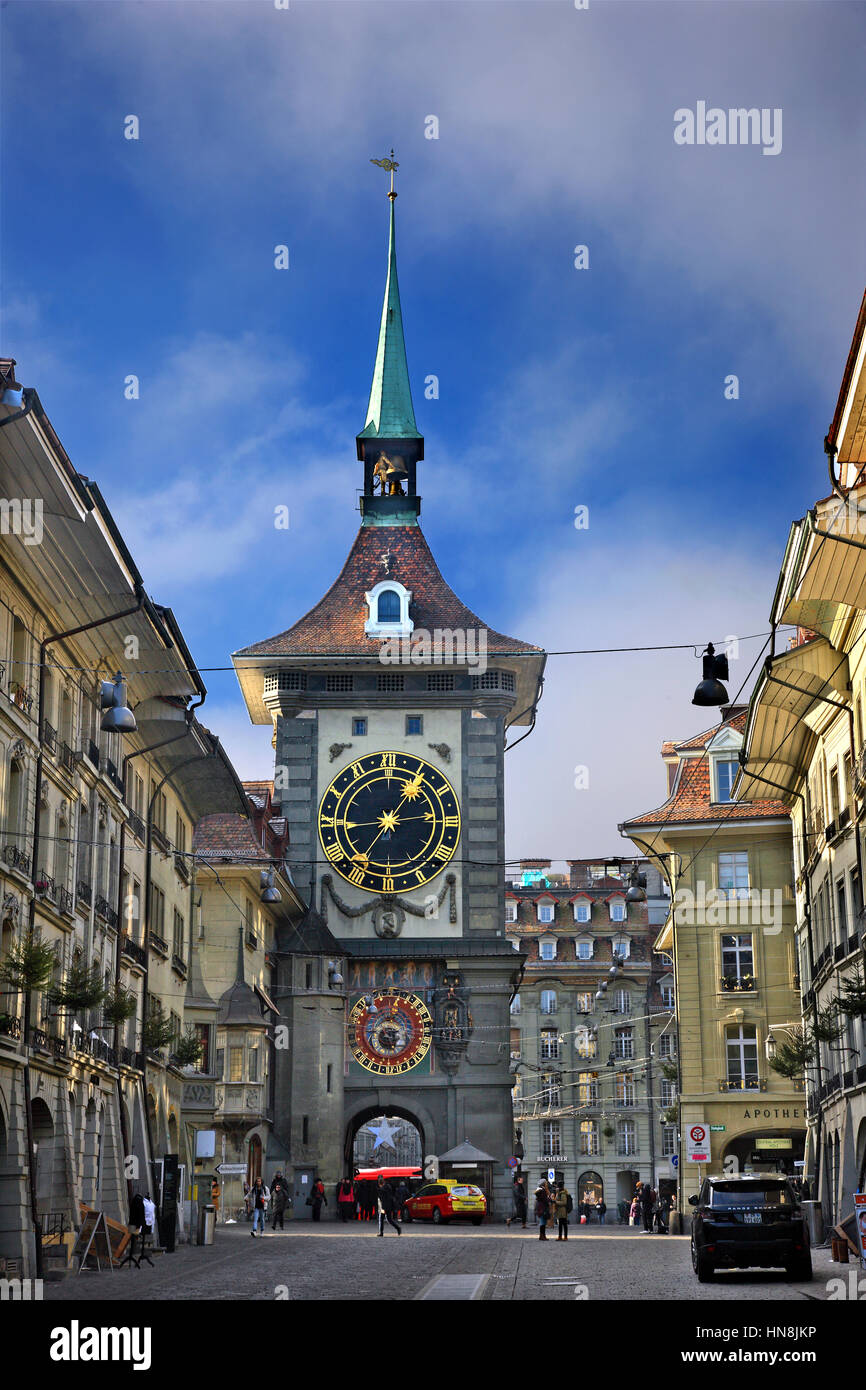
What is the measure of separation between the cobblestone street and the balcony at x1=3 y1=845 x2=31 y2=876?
7.02 meters

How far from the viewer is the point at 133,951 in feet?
148

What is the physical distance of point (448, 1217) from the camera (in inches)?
2552

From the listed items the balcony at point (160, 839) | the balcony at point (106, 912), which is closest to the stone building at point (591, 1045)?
the balcony at point (160, 839)

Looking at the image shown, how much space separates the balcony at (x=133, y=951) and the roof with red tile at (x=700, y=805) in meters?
18.5

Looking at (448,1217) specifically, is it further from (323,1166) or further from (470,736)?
(470,736)

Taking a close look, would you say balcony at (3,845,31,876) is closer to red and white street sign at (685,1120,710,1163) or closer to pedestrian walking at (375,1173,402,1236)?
red and white street sign at (685,1120,710,1163)

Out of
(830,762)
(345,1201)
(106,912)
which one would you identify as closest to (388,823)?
(345,1201)

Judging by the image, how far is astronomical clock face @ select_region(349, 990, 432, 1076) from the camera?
7331 centimetres

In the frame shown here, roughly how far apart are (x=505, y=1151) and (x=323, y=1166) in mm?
7048

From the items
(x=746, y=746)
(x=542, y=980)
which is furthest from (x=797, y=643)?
(x=542, y=980)

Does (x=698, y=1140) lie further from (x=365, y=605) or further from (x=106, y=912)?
(x=365, y=605)

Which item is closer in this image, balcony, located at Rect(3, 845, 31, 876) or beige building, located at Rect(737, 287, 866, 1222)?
beige building, located at Rect(737, 287, 866, 1222)

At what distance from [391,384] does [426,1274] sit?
63.4 m

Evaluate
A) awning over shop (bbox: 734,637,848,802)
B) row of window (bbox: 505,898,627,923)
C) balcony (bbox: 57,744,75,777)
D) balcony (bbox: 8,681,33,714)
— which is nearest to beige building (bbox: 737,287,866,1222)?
awning over shop (bbox: 734,637,848,802)
